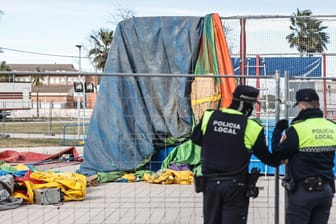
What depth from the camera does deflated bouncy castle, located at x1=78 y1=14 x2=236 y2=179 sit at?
12789mm

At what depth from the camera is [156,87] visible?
13.0m

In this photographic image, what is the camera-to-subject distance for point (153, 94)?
13102 mm

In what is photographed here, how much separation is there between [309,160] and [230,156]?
2.46ft

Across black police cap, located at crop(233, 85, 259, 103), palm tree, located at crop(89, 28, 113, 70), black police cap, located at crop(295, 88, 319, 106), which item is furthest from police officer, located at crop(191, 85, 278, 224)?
palm tree, located at crop(89, 28, 113, 70)

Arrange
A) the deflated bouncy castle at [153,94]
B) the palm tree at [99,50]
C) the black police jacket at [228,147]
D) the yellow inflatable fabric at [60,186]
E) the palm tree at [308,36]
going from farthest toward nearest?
the palm tree at [99,50] < the palm tree at [308,36] < the deflated bouncy castle at [153,94] < the yellow inflatable fabric at [60,186] < the black police jacket at [228,147]

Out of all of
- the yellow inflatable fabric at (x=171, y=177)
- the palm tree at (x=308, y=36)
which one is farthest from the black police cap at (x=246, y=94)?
the palm tree at (x=308, y=36)

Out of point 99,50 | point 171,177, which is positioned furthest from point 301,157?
point 99,50

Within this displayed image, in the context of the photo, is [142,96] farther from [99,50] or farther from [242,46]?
[99,50]

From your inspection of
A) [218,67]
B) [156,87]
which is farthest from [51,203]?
[218,67]

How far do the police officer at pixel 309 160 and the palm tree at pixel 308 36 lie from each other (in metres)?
7.83

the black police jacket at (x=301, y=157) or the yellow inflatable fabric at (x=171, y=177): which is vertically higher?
the black police jacket at (x=301, y=157)

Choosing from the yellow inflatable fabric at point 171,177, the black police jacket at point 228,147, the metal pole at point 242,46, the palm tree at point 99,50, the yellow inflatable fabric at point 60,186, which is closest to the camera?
the black police jacket at point 228,147

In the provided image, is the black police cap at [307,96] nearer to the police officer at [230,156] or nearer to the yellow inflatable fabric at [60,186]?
the police officer at [230,156]

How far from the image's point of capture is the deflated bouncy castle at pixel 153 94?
1279 centimetres
